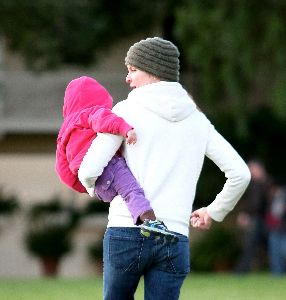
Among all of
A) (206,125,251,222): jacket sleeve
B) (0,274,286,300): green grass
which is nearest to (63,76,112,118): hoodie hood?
(206,125,251,222): jacket sleeve

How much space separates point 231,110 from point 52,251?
5099 millimetres

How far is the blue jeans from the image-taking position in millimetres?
5719

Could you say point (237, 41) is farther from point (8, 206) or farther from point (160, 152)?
point (160, 152)

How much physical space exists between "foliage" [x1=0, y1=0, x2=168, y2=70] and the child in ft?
60.5

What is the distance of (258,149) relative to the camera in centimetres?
2855

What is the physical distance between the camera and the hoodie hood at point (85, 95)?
5.97 m

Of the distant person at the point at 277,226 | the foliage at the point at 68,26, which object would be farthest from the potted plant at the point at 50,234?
the distant person at the point at 277,226

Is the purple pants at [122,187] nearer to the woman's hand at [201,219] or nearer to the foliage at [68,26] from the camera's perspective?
the woman's hand at [201,219]

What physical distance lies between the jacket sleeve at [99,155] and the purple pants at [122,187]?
0.19 ft

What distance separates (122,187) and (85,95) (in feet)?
1.66

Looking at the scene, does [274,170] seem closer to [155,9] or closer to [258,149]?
[258,149]

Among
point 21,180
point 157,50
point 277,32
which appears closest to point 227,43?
point 277,32

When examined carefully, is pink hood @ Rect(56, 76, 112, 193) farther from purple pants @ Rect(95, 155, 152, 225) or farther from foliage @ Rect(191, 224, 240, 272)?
foliage @ Rect(191, 224, 240, 272)

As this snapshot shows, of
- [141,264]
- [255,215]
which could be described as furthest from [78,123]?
[255,215]
